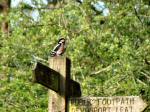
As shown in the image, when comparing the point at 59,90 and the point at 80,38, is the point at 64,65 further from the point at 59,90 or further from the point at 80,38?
the point at 80,38

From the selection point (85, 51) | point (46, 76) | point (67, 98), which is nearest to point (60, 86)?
point (67, 98)

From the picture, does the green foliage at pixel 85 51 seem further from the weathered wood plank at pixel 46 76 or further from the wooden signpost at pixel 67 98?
the weathered wood plank at pixel 46 76

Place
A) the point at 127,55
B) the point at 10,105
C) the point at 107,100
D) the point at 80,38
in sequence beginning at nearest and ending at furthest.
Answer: the point at 107,100 < the point at 127,55 < the point at 80,38 < the point at 10,105

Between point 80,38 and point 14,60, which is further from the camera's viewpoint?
point 14,60

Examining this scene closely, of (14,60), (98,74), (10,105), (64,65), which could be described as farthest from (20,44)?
(64,65)

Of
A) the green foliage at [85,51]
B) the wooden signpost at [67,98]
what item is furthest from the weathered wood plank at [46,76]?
the green foliage at [85,51]

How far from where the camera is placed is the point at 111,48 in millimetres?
9680

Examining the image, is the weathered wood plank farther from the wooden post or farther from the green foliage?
the green foliage

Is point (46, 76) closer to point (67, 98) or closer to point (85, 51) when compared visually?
point (67, 98)

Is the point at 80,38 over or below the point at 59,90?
over

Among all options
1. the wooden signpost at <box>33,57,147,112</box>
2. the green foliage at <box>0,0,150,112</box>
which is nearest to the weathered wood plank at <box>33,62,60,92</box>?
the wooden signpost at <box>33,57,147,112</box>

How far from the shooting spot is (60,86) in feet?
13.5

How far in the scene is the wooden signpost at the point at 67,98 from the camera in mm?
3829

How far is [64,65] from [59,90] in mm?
213
